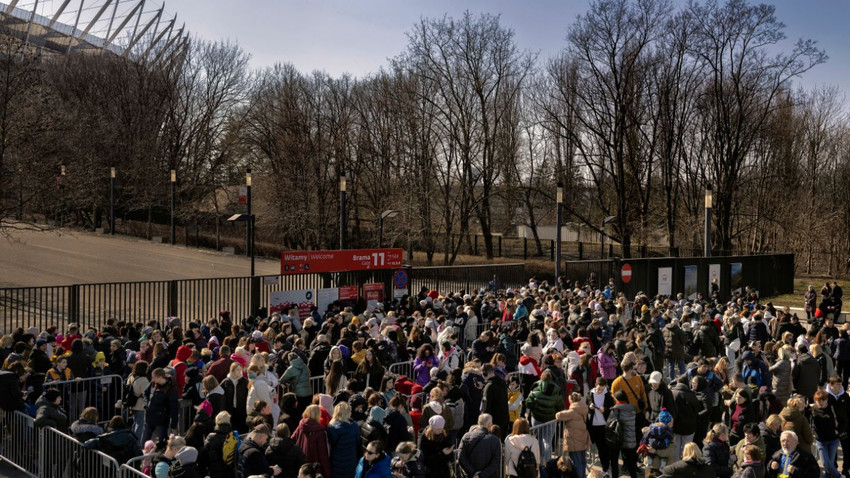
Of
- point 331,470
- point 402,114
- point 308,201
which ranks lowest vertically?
point 331,470

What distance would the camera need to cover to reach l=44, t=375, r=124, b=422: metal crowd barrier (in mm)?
10711

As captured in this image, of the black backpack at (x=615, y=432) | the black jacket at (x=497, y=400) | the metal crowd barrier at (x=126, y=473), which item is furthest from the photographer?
the black jacket at (x=497, y=400)

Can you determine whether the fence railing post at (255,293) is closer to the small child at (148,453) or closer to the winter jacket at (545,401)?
the winter jacket at (545,401)

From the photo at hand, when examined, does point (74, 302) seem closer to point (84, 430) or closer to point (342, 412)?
point (84, 430)

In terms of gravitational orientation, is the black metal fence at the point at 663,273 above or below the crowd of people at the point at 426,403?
above

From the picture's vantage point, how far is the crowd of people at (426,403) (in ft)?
24.6

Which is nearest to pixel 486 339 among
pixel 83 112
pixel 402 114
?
pixel 402 114

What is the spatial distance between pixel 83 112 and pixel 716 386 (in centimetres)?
4972

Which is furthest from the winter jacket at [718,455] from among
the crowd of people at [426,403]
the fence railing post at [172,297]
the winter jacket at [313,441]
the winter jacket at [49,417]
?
the fence railing post at [172,297]

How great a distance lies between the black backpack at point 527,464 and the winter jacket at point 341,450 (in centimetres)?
190

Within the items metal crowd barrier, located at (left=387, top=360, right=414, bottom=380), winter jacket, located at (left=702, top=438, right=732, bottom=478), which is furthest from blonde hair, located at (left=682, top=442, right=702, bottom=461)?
metal crowd barrier, located at (left=387, top=360, right=414, bottom=380)

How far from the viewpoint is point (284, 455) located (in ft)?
23.5

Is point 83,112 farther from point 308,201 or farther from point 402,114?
point 402,114

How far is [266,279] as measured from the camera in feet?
65.3
